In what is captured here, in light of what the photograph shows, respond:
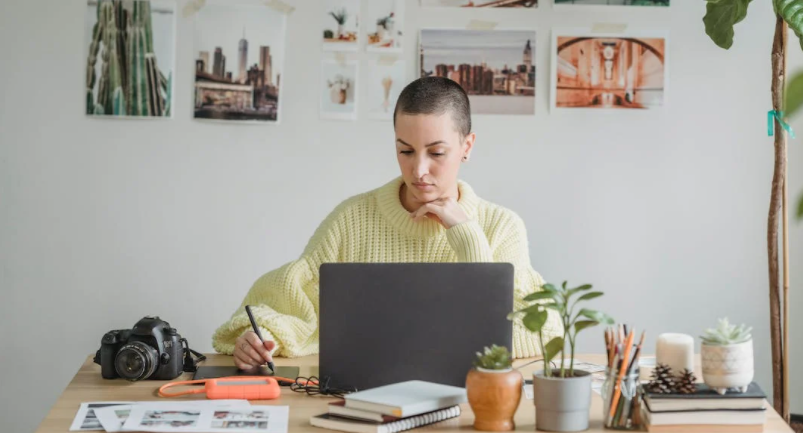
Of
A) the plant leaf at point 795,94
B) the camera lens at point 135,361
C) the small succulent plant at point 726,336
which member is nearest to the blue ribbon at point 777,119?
the small succulent plant at point 726,336

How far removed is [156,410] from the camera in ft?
4.47

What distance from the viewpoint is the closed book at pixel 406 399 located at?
126 centimetres

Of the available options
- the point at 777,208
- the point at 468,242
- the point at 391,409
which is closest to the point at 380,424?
the point at 391,409

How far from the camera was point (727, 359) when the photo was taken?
1.27 meters

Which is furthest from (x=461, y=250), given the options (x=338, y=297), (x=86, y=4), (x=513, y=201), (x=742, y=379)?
(x=86, y=4)

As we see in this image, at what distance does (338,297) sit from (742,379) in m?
0.61

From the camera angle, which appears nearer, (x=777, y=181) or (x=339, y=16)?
(x=777, y=181)

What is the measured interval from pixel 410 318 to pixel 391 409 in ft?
0.63

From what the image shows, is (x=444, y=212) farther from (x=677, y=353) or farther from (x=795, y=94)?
(x=795, y=94)

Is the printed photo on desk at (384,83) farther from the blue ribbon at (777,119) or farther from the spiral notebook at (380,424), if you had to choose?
the spiral notebook at (380,424)

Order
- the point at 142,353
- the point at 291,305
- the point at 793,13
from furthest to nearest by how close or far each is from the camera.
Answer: the point at 793,13, the point at 291,305, the point at 142,353

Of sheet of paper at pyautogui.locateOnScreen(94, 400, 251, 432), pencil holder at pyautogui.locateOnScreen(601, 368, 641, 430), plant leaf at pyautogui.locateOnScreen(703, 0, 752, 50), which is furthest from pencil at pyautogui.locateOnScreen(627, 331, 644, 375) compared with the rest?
plant leaf at pyautogui.locateOnScreen(703, 0, 752, 50)

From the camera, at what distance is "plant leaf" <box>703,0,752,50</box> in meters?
2.41

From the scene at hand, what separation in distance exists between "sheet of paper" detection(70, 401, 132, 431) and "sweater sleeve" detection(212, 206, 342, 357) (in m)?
0.38
